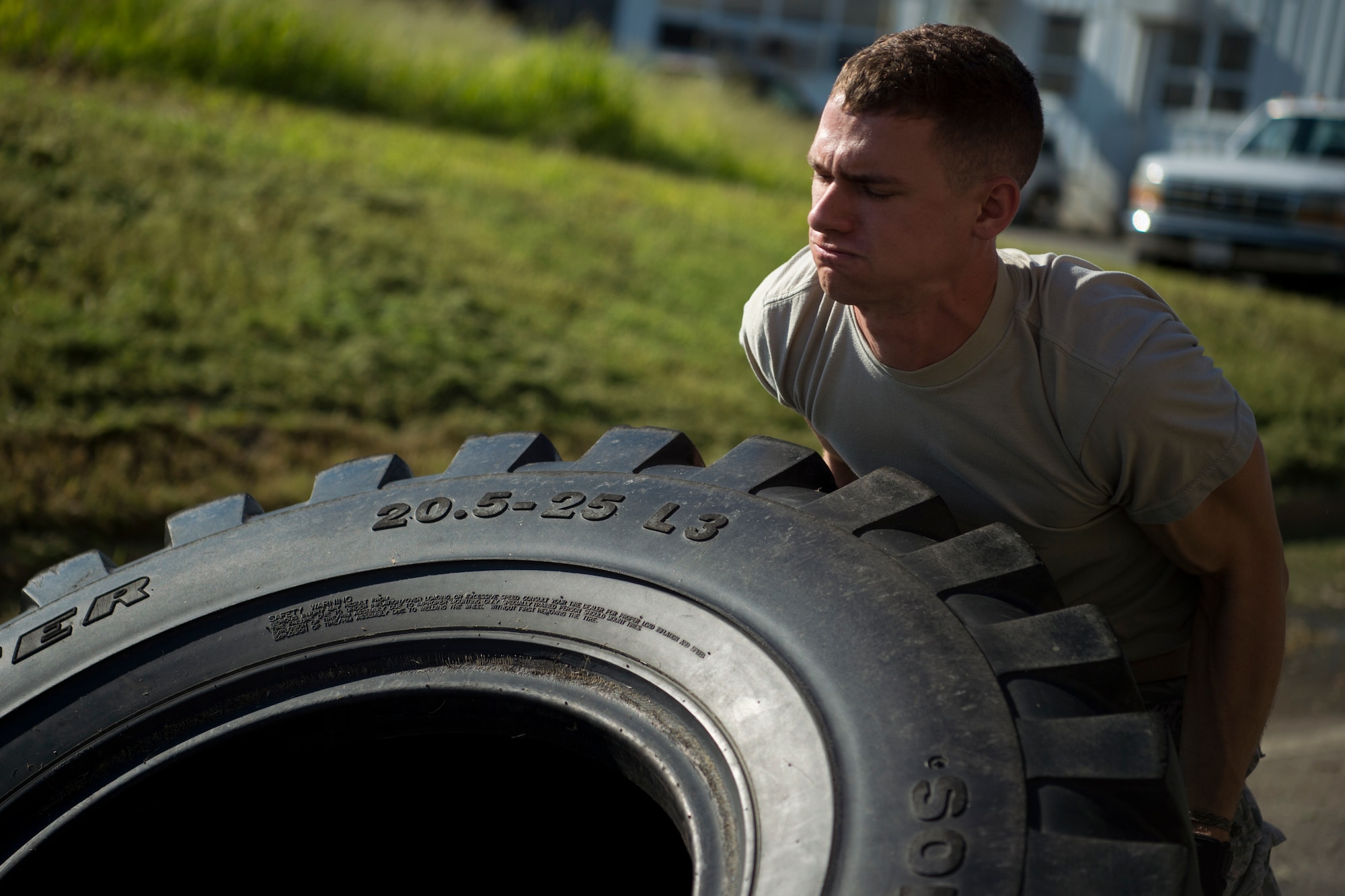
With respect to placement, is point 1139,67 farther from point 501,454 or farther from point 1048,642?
point 1048,642

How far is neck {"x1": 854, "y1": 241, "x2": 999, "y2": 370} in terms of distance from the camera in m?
1.93

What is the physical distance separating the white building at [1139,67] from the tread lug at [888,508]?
58.4ft

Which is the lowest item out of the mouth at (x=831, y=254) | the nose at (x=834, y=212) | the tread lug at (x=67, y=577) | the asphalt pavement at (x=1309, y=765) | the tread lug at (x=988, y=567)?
the asphalt pavement at (x=1309, y=765)

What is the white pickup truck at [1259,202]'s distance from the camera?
10805 millimetres

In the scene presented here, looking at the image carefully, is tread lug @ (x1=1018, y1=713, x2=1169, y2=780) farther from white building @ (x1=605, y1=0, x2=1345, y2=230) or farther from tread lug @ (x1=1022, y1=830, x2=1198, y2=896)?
white building @ (x1=605, y1=0, x2=1345, y2=230)

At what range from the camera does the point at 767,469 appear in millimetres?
1886

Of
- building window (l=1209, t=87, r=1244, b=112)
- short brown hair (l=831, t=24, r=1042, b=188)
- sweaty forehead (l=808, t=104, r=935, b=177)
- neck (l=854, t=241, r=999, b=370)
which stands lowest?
neck (l=854, t=241, r=999, b=370)

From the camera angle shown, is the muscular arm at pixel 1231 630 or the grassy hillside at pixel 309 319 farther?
the grassy hillside at pixel 309 319

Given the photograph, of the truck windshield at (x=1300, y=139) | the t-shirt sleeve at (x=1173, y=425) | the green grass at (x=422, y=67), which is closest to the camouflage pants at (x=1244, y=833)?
the t-shirt sleeve at (x=1173, y=425)

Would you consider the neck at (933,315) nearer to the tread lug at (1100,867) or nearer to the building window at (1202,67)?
the tread lug at (1100,867)

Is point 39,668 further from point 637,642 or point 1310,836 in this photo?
point 1310,836

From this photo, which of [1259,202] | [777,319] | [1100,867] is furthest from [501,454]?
[1259,202]

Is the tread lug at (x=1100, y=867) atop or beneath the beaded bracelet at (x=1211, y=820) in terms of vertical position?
atop

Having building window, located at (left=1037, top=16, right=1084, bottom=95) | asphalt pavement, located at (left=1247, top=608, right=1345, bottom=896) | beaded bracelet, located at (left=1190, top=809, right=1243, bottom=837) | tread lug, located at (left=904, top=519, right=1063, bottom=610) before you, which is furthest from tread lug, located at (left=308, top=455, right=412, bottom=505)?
building window, located at (left=1037, top=16, right=1084, bottom=95)
